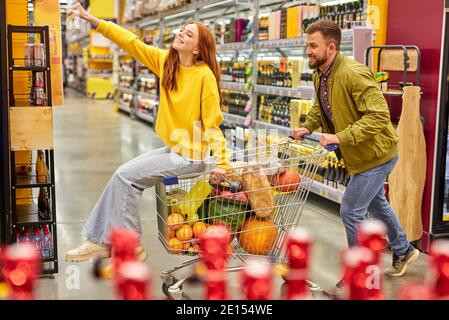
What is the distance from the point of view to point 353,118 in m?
3.41

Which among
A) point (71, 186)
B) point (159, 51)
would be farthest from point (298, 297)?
point (71, 186)

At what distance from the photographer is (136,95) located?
15039mm

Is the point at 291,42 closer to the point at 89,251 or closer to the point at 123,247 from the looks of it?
the point at 89,251

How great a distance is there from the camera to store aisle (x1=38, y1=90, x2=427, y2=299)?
370 cm

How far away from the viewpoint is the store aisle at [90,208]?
146 inches

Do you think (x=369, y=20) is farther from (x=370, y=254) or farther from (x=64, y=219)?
(x=370, y=254)

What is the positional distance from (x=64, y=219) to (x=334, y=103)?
3090 millimetres

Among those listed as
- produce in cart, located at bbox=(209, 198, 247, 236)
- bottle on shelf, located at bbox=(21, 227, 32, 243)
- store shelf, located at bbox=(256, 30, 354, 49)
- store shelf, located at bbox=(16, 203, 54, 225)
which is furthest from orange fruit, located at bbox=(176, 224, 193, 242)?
store shelf, located at bbox=(256, 30, 354, 49)

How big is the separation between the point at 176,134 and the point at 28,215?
125cm

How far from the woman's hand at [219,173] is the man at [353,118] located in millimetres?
550

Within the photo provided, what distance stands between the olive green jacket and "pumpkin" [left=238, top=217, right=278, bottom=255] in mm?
607

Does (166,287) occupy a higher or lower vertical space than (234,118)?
lower

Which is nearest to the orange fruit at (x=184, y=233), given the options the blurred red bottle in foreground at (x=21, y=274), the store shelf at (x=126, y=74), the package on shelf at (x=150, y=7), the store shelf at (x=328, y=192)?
the blurred red bottle in foreground at (x=21, y=274)

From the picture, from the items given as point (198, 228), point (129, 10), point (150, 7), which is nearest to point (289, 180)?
point (198, 228)
